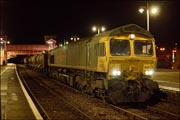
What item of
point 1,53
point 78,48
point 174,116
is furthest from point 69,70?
point 1,53

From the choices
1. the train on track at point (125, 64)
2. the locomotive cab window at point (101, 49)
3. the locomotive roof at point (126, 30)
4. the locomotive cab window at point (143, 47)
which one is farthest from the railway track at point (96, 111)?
the locomotive roof at point (126, 30)

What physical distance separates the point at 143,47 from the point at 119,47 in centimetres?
126

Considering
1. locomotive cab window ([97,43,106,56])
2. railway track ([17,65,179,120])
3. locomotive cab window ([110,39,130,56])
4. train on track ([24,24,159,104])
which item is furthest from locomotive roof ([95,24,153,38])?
railway track ([17,65,179,120])

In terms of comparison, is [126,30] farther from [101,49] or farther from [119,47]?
[101,49]

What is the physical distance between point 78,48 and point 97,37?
516cm

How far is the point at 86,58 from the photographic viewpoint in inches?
840

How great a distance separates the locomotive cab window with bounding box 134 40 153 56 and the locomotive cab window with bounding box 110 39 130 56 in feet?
1.48

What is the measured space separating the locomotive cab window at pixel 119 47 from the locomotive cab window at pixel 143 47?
0.45m

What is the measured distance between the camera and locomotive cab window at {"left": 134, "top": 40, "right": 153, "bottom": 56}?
58.4 feet

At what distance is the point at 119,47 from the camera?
17531mm

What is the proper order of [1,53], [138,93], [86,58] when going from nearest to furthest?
[138,93] → [86,58] → [1,53]

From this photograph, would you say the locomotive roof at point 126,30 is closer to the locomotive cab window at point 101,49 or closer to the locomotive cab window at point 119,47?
the locomotive cab window at point 119,47

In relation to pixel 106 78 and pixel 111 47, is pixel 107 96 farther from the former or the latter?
pixel 111 47

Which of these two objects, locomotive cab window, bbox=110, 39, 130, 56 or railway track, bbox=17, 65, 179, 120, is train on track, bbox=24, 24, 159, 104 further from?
railway track, bbox=17, 65, 179, 120
